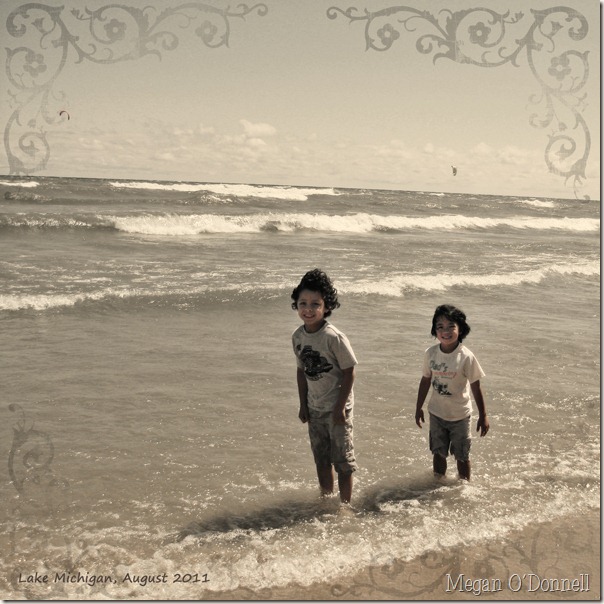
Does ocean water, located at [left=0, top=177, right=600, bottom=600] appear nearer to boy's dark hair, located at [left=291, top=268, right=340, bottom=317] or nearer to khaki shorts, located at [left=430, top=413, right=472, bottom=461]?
khaki shorts, located at [left=430, top=413, right=472, bottom=461]

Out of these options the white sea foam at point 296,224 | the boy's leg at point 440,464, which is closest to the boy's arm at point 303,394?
the boy's leg at point 440,464

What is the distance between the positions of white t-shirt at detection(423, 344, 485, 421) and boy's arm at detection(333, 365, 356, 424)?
0.82 metres

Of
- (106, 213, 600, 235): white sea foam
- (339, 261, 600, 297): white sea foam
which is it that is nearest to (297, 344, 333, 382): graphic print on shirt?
(339, 261, 600, 297): white sea foam

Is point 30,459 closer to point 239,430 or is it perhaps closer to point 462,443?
point 239,430

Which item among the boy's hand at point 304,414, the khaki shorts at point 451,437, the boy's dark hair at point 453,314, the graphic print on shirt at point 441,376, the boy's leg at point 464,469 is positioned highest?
the boy's dark hair at point 453,314

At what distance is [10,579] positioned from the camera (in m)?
3.07

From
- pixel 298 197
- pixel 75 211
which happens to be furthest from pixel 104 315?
pixel 298 197

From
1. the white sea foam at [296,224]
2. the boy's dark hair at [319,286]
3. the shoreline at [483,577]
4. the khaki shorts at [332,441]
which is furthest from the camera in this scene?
the white sea foam at [296,224]

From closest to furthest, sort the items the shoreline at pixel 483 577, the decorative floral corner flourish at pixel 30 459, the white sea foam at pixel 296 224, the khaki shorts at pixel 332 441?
the shoreline at pixel 483 577
the khaki shorts at pixel 332 441
the decorative floral corner flourish at pixel 30 459
the white sea foam at pixel 296 224

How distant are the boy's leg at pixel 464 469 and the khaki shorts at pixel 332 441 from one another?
34.6 inches

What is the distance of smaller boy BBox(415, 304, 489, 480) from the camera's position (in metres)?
4.17

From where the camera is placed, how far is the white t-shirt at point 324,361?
3684 millimetres

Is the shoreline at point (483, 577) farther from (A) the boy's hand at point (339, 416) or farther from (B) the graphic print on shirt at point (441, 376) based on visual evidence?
(B) the graphic print on shirt at point (441, 376)

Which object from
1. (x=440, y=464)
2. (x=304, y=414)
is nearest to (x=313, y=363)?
(x=304, y=414)
